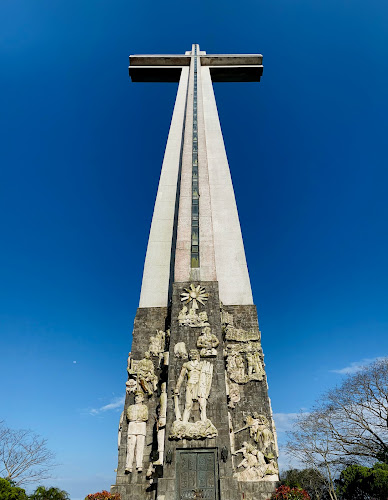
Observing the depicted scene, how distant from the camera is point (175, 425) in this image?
995 cm

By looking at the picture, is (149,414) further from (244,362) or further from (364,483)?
(364,483)

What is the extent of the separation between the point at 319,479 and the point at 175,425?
43.4 feet

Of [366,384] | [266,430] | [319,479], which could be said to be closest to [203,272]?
[266,430]

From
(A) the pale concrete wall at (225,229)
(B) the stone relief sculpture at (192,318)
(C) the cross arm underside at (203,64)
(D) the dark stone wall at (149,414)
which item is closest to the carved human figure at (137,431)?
(D) the dark stone wall at (149,414)

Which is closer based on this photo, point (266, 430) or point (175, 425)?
point (175, 425)

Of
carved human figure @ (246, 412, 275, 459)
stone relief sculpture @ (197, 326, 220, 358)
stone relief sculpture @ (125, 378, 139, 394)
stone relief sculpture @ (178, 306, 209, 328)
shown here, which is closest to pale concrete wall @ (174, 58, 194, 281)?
stone relief sculpture @ (178, 306, 209, 328)

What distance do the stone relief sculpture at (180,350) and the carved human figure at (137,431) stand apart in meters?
2.11

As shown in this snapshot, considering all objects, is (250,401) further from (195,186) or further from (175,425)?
(195,186)

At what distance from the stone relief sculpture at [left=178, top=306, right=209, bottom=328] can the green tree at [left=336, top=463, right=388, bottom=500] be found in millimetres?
8357

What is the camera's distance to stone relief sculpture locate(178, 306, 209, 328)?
12133 millimetres

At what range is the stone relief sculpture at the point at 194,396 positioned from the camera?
9836 mm

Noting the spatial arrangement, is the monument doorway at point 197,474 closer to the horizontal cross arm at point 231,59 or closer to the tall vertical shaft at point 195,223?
the tall vertical shaft at point 195,223

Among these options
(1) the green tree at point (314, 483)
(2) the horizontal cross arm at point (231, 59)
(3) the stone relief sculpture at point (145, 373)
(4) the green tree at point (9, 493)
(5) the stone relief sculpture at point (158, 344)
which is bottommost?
(4) the green tree at point (9, 493)

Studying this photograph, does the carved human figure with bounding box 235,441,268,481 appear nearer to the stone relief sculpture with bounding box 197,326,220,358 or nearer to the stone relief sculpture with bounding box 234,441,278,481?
the stone relief sculpture with bounding box 234,441,278,481
